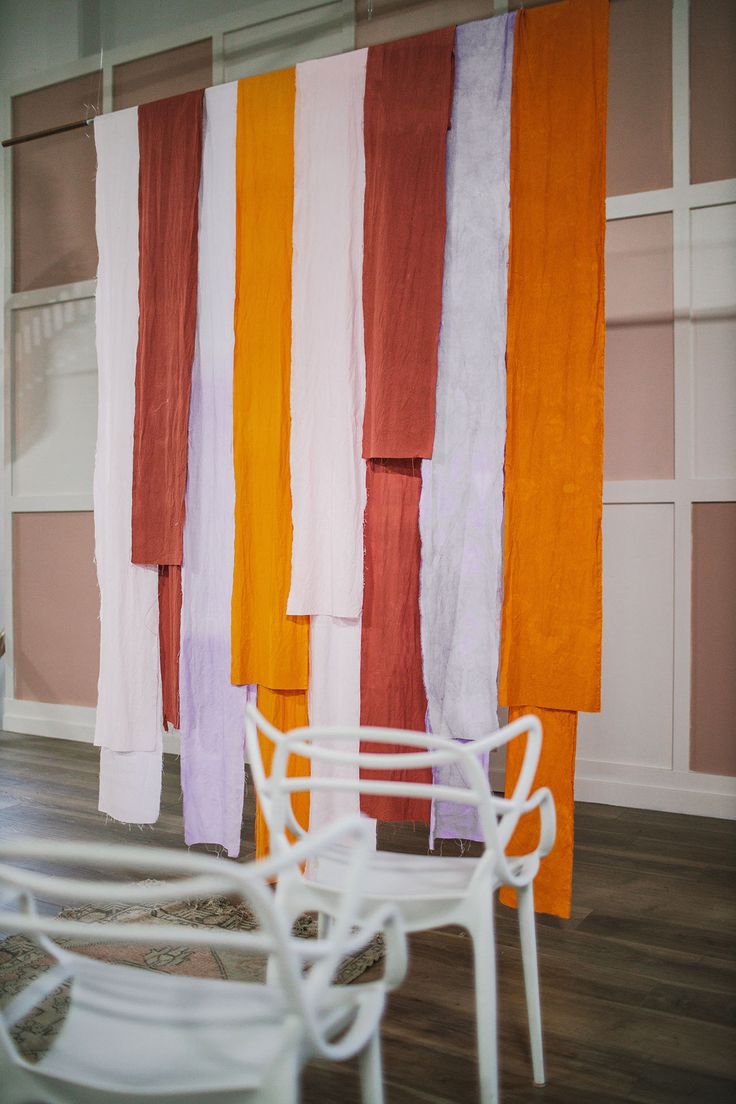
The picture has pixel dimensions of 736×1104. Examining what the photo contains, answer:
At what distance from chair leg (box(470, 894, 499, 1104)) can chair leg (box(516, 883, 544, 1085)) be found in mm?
180

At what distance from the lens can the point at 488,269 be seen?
7.57 ft

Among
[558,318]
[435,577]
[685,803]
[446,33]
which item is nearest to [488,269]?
[558,318]

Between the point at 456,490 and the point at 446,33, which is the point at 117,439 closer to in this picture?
the point at 456,490

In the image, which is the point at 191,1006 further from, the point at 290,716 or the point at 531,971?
the point at 290,716

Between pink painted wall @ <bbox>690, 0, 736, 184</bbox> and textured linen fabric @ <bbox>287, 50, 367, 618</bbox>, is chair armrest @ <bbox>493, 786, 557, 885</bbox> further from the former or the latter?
pink painted wall @ <bbox>690, 0, 736, 184</bbox>

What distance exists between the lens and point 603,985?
1.96 m

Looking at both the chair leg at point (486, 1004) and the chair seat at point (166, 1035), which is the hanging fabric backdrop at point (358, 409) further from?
the chair seat at point (166, 1035)

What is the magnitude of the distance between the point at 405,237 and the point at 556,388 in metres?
0.56

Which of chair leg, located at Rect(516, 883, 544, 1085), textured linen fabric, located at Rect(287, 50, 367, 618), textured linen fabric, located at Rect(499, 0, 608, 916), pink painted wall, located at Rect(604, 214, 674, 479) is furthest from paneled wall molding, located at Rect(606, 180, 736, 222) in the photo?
chair leg, located at Rect(516, 883, 544, 1085)

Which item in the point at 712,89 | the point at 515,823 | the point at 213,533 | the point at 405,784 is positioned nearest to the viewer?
the point at 405,784

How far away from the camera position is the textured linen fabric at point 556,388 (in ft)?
7.18

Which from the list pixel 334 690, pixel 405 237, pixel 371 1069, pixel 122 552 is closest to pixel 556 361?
pixel 405 237

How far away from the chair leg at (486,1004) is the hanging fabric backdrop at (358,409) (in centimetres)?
94

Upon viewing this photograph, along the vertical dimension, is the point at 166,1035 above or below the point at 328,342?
below
